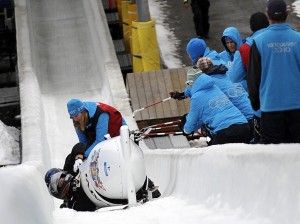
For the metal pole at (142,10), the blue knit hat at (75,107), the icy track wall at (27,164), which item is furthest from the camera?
the metal pole at (142,10)

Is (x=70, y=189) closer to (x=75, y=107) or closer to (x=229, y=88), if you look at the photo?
(x=75, y=107)

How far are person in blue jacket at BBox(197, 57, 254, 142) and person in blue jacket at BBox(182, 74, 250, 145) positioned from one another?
306 millimetres

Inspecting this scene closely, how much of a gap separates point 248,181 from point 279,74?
1167 millimetres

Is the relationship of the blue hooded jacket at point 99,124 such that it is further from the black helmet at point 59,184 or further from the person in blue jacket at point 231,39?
the person in blue jacket at point 231,39

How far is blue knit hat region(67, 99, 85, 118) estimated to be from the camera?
7.69m

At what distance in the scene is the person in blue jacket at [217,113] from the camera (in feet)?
26.0

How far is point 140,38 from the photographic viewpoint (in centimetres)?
1664

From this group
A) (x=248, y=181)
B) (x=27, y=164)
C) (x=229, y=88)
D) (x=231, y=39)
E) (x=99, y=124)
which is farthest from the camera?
(x=231, y=39)

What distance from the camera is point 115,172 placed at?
6105 mm

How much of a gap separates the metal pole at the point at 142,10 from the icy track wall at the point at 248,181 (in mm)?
9795

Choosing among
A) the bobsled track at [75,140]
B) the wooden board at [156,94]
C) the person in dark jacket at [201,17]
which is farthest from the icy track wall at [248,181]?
the person in dark jacket at [201,17]

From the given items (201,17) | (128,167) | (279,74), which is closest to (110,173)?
(128,167)

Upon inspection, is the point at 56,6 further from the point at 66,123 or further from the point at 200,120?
the point at 200,120

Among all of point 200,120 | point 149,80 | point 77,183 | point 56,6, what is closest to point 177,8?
point 56,6
